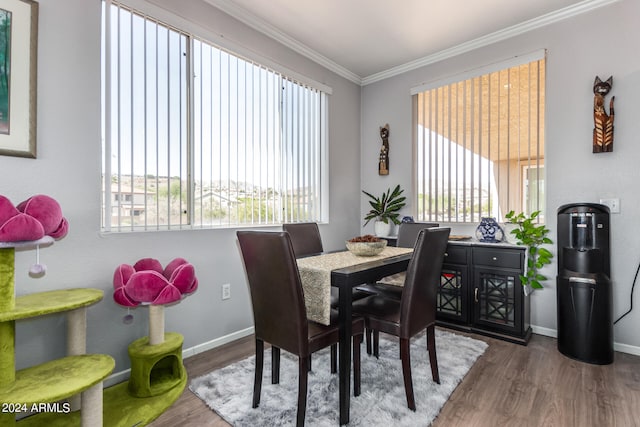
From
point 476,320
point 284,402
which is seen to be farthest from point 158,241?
point 476,320

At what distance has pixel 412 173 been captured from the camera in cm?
366

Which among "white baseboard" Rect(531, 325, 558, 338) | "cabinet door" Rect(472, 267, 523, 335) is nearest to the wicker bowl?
"cabinet door" Rect(472, 267, 523, 335)

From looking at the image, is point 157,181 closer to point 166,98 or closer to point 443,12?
point 166,98

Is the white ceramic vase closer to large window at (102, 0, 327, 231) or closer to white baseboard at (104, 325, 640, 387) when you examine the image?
large window at (102, 0, 327, 231)

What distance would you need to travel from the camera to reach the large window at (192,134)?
6.77 ft

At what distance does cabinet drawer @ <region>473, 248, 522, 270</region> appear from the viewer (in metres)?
2.64

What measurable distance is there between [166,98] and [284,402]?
2140mm

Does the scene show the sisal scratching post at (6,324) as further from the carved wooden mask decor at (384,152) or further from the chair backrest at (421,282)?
the carved wooden mask decor at (384,152)

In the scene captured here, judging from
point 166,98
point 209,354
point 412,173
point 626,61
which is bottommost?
point 209,354

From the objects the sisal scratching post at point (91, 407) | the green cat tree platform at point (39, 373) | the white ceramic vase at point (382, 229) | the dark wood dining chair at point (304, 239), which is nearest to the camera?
the green cat tree platform at point (39, 373)

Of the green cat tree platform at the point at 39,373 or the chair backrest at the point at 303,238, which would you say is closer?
the green cat tree platform at the point at 39,373

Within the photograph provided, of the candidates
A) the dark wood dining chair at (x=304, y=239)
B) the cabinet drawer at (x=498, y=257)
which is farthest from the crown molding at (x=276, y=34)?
the cabinet drawer at (x=498, y=257)

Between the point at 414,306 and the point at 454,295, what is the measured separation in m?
1.44

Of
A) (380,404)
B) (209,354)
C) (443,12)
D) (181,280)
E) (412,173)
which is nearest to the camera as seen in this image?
(380,404)
